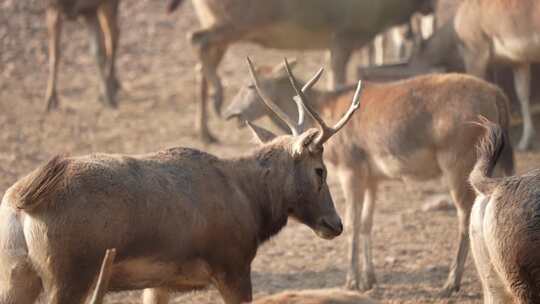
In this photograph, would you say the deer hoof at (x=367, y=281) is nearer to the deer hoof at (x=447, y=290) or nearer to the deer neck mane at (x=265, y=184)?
the deer hoof at (x=447, y=290)

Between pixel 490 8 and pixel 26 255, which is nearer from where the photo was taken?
pixel 26 255

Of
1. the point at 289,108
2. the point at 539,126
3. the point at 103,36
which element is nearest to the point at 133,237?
the point at 289,108

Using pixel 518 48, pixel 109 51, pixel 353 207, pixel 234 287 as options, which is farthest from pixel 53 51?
pixel 234 287

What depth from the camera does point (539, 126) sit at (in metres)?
13.6

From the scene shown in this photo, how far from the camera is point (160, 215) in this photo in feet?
21.9

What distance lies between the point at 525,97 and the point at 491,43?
77 cm

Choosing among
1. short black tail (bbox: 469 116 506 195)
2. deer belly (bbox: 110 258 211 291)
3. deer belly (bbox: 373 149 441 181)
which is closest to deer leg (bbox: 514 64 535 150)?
deer belly (bbox: 373 149 441 181)

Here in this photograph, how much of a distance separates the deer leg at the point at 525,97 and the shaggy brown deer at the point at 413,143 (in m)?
3.58

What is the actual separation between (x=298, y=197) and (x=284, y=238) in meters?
2.99

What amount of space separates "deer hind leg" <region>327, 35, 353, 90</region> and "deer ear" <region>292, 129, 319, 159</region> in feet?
21.2

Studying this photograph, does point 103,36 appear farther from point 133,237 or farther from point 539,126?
point 133,237

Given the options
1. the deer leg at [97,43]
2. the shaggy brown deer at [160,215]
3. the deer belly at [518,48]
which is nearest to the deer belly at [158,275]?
the shaggy brown deer at [160,215]

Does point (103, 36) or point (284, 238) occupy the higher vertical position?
point (103, 36)

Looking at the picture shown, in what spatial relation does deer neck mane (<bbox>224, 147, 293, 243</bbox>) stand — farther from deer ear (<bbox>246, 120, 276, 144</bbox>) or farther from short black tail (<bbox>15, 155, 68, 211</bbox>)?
short black tail (<bbox>15, 155, 68, 211</bbox>)
